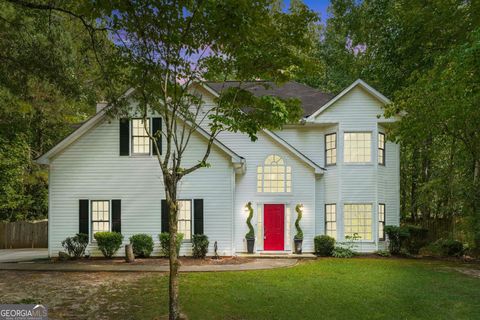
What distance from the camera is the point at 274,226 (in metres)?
17.6

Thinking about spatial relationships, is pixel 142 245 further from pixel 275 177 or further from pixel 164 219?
pixel 275 177

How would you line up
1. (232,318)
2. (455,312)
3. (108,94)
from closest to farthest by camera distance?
(232,318)
(455,312)
(108,94)

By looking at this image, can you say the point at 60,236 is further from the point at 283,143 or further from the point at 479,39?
the point at 479,39

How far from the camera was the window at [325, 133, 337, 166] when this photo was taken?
17902mm

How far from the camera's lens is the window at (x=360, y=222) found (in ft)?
57.6

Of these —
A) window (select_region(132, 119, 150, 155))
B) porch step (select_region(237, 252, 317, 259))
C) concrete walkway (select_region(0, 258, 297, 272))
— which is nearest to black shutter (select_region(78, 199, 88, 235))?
concrete walkway (select_region(0, 258, 297, 272))

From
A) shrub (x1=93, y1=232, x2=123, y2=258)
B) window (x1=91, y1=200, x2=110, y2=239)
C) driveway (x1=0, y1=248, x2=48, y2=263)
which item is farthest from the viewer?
window (x1=91, y1=200, x2=110, y2=239)

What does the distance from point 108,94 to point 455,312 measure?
10.3m

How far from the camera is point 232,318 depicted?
8.02 m

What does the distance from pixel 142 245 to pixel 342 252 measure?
8533 mm

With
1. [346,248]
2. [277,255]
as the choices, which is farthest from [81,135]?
[346,248]

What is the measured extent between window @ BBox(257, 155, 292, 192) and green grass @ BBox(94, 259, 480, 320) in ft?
16.4

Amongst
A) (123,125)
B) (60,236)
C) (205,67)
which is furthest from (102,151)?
(205,67)

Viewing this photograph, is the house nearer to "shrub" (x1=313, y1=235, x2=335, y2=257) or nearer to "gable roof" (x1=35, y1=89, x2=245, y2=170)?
"gable roof" (x1=35, y1=89, x2=245, y2=170)
